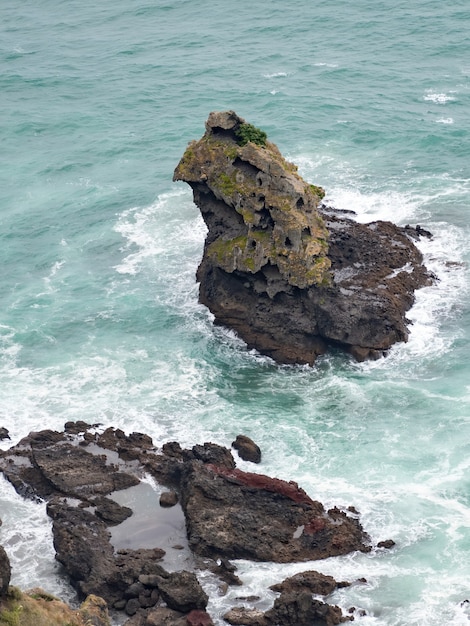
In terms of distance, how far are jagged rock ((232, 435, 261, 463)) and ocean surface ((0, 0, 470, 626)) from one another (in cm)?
90

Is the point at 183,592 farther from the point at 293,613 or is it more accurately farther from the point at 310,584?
the point at 310,584

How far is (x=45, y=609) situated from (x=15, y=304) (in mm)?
47528

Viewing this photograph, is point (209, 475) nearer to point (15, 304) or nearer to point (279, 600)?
point (279, 600)

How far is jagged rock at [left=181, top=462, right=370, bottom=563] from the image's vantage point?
6406 centimetres

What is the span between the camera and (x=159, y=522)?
219ft

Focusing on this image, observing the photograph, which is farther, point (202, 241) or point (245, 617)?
point (202, 241)

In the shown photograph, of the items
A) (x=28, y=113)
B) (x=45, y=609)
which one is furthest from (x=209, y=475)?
(x=28, y=113)

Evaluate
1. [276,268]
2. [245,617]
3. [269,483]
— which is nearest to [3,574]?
[245,617]

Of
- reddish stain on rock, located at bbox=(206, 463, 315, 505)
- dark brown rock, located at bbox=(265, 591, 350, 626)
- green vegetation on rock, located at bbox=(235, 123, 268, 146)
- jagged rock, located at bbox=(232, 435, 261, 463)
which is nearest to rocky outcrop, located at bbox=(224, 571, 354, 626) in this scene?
dark brown rock, located at bbox=(265, 591, 350, 626)

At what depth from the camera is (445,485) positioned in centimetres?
6881

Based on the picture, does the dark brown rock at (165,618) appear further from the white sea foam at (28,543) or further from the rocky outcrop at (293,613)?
the white sea foam at (28,543)

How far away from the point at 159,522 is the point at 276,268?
79.9 ft

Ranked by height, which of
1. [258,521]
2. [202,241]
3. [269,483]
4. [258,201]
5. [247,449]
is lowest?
[258,521]

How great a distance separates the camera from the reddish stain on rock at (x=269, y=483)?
2618 inches
